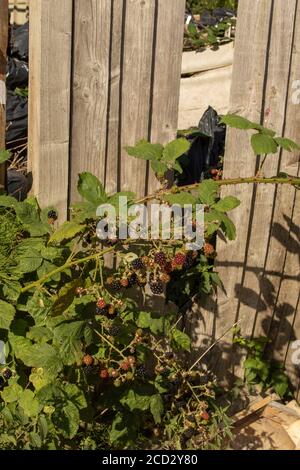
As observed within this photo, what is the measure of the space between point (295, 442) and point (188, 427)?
94 centimetres

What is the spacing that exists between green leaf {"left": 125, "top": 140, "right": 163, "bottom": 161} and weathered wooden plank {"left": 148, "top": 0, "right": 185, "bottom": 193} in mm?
229

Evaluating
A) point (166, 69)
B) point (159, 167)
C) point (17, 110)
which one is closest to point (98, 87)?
point (166, 69)

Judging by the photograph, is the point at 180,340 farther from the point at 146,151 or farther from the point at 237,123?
the point at 237,123

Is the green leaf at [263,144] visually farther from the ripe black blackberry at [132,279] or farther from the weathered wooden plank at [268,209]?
the ripe black blackberry at [132,279]

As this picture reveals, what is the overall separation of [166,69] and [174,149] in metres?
0.46

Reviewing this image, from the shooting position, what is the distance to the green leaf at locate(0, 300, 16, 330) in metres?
2.58

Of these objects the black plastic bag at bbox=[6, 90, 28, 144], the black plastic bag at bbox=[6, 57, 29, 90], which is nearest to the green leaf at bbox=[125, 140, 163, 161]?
the black plastic bag at bbox=[6, 90, 28, 144]

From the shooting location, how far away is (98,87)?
3020 millimetres

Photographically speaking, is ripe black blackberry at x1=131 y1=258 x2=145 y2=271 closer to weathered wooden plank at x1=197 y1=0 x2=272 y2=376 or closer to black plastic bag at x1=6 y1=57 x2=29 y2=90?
weathered wooden plank at x1=197 y1=0 x2=272 y2=376

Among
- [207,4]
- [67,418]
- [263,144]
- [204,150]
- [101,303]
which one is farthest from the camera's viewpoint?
[207,4]

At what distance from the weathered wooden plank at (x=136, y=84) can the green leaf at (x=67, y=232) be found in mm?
547

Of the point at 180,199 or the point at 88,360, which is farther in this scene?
the point at 180,199

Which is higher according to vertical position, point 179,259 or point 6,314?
point 179,259

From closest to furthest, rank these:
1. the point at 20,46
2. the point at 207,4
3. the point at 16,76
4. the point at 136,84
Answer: the point at 136,84, the point at 16,76, the point at 20,46, the point at 207,4
